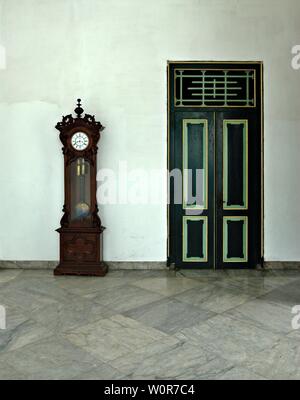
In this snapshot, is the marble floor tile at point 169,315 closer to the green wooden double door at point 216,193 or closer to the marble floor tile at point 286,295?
the marble floor tile at point 286,295

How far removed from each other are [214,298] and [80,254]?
175 cm

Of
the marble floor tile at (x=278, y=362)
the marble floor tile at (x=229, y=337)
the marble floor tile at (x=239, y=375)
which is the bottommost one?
the marble floor tile at (x=239, y=375)

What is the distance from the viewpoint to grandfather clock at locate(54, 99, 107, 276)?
4.39 metres

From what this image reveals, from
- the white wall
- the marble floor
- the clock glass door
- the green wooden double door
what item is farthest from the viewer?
the green wooden double door

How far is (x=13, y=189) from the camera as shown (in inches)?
188

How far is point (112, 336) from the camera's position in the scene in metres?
2.80

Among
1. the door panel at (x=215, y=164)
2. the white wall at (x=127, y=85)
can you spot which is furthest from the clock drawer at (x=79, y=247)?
the door panel at (x=215, y=164)

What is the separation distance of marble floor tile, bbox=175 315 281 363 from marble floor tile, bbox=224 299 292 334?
9cm

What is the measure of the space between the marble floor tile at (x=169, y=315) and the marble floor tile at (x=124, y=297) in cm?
12

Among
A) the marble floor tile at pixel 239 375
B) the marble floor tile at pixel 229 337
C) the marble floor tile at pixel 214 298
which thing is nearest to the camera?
the marble floor tile at pixel 239 375

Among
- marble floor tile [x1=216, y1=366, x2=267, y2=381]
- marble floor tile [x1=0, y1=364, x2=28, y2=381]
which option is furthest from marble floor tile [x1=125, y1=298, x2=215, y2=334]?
marble floor tile [x1=0, y1=364, x2=28, y2=381]

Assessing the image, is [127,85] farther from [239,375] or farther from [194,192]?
[239,375]

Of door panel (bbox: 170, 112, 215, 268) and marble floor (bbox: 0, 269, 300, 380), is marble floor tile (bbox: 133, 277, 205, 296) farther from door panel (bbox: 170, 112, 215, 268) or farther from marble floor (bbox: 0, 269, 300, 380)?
door panel (bbox: 170, 112, 215, 268)

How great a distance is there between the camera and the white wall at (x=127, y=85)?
464cm
